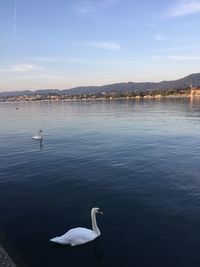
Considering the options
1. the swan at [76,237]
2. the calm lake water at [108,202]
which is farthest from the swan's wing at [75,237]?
the calm lake water at [108,202]

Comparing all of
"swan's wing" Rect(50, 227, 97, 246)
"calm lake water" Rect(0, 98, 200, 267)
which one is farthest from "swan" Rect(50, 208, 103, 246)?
"calm lake water" Rect(0, 98, 200, 267)

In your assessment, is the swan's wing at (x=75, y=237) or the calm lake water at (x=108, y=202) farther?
the swan's wing at (x=75, y=237)

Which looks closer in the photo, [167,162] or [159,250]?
[159,250]

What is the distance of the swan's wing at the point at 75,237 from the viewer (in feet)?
57.1

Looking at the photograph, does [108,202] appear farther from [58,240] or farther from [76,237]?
[58,240]

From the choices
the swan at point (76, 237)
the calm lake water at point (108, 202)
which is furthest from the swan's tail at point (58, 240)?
the calm lake water at point (108, 202)

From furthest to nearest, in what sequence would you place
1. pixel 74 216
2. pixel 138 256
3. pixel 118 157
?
pixel 118 157 < pixel 74 216 < pixel 138 256

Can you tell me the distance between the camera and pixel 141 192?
82.1 feet

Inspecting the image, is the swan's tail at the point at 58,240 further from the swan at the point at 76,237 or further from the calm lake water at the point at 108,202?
the calm lake water at the point at 108,202

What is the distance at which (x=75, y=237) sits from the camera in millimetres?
17453

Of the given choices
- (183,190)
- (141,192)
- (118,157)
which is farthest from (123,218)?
(118,157)

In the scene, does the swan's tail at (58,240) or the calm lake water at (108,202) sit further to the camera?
the swan's tail at (58,240)

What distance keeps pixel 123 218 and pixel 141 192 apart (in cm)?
479

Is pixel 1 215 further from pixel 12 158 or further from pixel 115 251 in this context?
pixel 12 158
